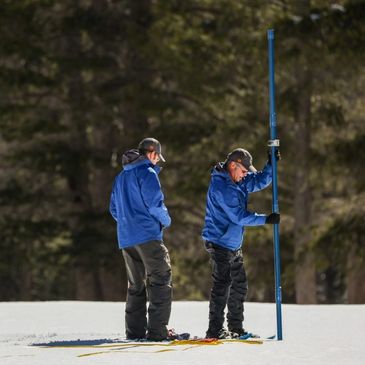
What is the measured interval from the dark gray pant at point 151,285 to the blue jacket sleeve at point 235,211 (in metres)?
0.58

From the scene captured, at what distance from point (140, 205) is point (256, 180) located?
93cm

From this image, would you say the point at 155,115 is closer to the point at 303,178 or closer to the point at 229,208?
the point at 303,178

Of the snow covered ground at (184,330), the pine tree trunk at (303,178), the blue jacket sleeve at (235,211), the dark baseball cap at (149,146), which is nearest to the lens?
the snow covered ground at (184,330)

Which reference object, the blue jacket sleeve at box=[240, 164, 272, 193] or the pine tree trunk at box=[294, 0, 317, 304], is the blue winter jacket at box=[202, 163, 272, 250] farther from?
the pine tree trunk at box=[294, 0, 317, 304]

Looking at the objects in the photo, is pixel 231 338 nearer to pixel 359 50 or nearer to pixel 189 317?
pixel 189 317

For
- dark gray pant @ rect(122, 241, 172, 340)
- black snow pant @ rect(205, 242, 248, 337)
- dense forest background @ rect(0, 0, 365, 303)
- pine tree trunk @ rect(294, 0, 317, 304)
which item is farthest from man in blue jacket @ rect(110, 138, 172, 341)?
pine tree trunk @ rect(294, 0, 317, 304)

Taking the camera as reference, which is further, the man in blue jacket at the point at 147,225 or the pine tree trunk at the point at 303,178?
the pine tree trunk at the point at 303,178

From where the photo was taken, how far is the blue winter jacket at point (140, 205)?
30.8ft

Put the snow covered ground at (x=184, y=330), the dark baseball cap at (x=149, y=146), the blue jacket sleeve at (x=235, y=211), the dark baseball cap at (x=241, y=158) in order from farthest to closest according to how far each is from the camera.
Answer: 1. the dark baseball cap at (x=149, y=146)
2. the dark baseball cap at (x=241, y=158)
3. the blue jacket sleeve at (x=235, y=211)
4. the snow covered ground at (x=184, y=330)

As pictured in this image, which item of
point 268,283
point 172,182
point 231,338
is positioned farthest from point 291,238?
point 231,338

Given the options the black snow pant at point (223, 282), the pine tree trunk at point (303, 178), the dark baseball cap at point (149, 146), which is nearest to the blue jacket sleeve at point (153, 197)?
the dark baseball cap at point (149, 146)

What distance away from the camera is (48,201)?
2603cm

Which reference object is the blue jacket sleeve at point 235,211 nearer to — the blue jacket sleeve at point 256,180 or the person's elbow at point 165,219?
the blue jacket sleeve at point 256,180

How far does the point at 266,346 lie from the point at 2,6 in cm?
1656
